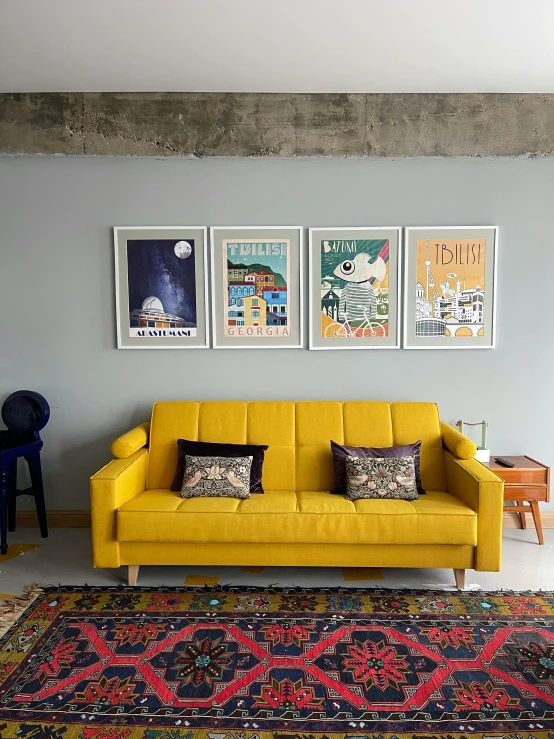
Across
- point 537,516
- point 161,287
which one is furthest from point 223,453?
point 537,516

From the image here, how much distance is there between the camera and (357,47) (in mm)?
3062

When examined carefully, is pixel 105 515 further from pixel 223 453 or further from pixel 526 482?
pixel 526 482

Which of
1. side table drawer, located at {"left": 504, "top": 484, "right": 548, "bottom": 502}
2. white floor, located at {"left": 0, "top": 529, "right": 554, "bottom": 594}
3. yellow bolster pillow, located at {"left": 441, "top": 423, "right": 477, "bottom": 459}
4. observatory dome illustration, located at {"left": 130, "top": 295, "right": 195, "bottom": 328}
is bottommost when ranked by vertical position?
white floor, located at {"left": 0, "top": 529, "right": 554, "bottom": 594}

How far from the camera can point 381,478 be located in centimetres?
326

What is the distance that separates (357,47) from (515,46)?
2.98ft

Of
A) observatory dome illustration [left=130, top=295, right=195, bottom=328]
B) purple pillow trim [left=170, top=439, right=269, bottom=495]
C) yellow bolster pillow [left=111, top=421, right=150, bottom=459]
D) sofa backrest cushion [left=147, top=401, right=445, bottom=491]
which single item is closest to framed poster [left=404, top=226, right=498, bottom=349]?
sofa backrest cushion [left=147, top=401, right=445, bottom=491]

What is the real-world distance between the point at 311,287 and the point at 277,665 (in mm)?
2435

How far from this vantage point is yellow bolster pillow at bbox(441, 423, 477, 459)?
3.34 m

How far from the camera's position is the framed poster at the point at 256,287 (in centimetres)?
385

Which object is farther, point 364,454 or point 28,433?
point 28,433

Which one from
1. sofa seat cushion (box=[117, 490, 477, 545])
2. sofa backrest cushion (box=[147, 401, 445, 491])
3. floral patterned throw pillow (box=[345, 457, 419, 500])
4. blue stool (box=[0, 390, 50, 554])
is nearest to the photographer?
sofa seat cushion (box=[117, 490, 477, 545])

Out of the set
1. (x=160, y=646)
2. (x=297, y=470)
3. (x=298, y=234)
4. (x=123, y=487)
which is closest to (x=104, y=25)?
(x=298, y=234)

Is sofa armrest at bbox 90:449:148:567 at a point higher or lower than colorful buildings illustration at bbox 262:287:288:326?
lower

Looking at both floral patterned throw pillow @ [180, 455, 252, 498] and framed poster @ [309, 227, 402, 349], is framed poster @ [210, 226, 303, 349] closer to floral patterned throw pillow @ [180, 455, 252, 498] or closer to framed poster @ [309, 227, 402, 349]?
framed poster @ [309, 227, 402, 349]
